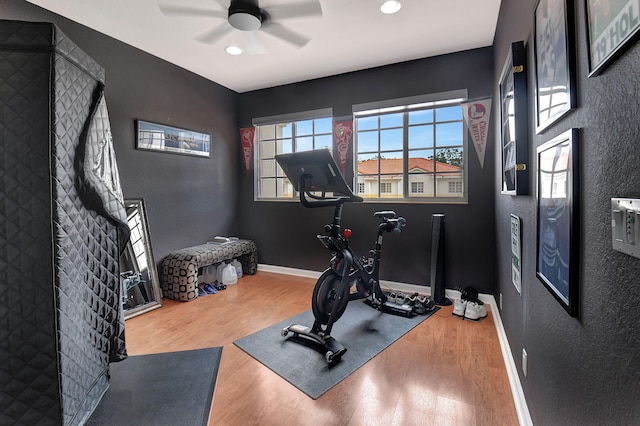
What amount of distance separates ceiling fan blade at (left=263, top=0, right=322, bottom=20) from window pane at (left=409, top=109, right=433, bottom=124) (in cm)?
173

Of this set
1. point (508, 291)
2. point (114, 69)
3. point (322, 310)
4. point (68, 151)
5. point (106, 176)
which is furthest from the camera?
point (114, 69)

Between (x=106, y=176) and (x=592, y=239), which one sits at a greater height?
(x=106, y=176)

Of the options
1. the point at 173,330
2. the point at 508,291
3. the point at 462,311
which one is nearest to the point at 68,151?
the point at 173,330

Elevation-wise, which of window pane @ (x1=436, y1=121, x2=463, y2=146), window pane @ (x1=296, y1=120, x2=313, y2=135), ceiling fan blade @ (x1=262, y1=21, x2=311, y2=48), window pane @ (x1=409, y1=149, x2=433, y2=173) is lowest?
window pane @ (x1=409, y1=149, x2=433, y2=173)

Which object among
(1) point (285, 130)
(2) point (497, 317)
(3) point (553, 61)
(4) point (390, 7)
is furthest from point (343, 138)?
(3) point (553, 61)

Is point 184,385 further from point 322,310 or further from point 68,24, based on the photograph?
point 68,24

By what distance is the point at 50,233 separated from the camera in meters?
1.48

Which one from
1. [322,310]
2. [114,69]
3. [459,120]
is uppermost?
[114,69]

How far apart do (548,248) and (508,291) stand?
1.29 m

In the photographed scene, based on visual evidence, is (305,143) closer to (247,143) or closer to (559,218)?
(247,143)

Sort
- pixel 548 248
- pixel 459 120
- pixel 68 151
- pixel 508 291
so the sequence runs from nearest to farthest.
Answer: pixel 548 248 → pixel 68 151 → pixel 508 291 → pixel 459 120

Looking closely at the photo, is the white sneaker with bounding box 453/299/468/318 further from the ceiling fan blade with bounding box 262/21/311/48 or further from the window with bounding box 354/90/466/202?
the ceiling fan blade with bounding box 262/21/311/48

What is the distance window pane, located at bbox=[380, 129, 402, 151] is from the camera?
13.2 feet

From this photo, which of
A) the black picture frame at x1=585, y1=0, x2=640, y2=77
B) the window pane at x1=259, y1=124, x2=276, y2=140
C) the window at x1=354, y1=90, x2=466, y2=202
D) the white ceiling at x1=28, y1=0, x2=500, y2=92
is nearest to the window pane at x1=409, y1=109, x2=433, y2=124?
the window at x1=354, y1=90, x2=466, y2=202
